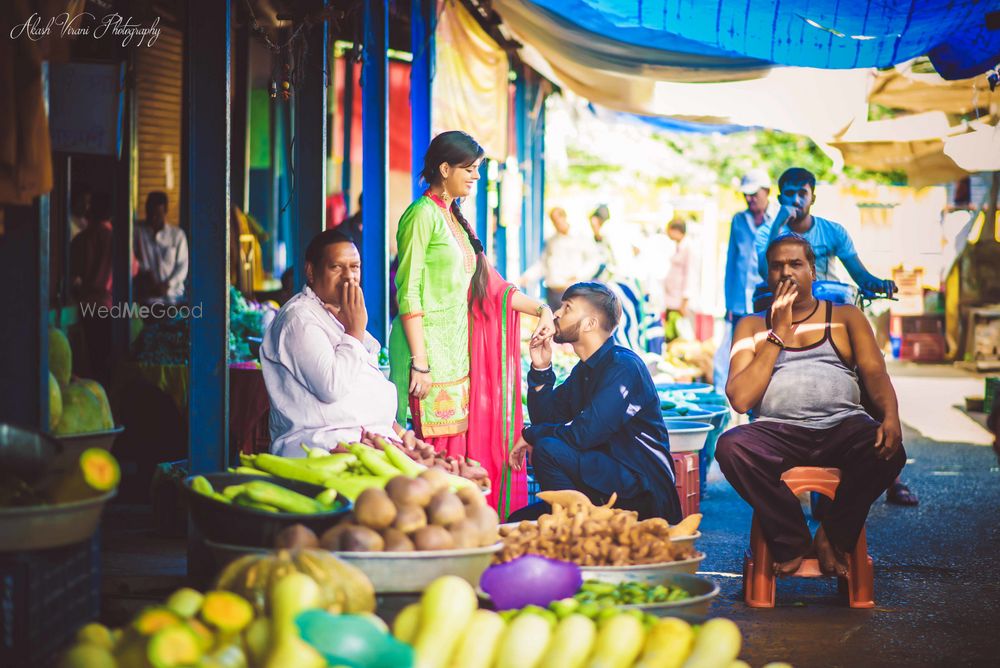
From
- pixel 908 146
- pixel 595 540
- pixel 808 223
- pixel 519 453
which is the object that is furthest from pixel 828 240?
pixel 908 146

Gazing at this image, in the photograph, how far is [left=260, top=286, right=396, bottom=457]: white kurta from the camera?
5133mm

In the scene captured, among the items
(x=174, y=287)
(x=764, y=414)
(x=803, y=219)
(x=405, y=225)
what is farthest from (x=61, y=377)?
(x=174, y=287)

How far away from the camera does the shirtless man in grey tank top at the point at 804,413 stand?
5730mm

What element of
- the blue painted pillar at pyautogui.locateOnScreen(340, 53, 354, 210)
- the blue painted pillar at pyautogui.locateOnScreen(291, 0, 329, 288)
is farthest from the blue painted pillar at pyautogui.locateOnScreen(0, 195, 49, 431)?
the blue painted pillar at pyautogui.locateOnScreen(340, 53, 354, 210)

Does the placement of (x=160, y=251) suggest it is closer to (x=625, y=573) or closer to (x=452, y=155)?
(x=452, y=155)

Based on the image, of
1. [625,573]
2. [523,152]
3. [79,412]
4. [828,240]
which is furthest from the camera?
[523,152]

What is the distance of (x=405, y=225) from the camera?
629cm

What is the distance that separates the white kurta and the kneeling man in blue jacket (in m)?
1.21

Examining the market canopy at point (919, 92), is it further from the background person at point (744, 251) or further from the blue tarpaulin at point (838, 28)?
the blue tarpaulin at point (838, 28)

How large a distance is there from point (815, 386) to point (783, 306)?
431 millimetres

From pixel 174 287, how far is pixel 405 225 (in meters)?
6.39

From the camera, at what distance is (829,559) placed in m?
5.79

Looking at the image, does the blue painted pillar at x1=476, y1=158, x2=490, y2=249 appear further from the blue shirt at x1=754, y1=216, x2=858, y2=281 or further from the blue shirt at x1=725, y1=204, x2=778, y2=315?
the blue shirt at x1=754, y1=216, x2=858, y2=281

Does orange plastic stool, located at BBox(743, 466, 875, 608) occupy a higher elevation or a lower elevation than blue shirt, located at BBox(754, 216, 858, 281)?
lower
